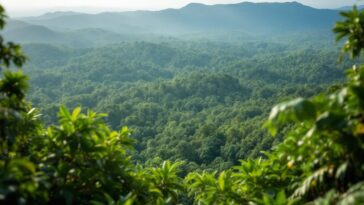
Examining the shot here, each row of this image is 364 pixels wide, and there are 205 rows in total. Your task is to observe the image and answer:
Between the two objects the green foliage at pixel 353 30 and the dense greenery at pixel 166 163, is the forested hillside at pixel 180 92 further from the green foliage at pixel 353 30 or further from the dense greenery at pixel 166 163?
the green foliage at pixel 353 30

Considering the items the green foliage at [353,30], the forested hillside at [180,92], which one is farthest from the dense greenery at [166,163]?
the forested hillside at [180,92]

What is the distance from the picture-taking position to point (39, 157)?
13.3ft

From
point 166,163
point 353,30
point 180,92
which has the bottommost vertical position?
point 180,92

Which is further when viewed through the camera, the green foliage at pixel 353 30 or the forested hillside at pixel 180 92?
the forested hillside at pixel 180 92

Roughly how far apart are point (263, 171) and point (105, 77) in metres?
140

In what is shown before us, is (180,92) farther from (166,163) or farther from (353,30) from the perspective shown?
(353,30)

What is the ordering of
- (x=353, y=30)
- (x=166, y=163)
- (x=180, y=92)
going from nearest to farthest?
(x=353, y=30)
(x=166, y=163)
(x=180, y=92)

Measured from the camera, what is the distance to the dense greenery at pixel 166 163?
288 centimetres

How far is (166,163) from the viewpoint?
217 inches

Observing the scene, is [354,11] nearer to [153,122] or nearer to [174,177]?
[174,177]

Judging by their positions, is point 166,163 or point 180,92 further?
point 180,92

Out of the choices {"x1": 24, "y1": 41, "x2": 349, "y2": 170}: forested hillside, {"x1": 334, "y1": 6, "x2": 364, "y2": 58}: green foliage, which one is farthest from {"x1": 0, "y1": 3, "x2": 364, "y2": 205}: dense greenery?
{"x1": 24, "y1": 41, "x2": 349, "y2": 170}: forested hillside

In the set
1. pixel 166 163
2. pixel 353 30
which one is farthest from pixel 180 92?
pixel 353 30

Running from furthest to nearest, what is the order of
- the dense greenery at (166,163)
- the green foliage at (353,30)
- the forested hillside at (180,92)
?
the forested hillside at (180,92) → the green foliage at (353,30) → the dense greenery at (166,163)
